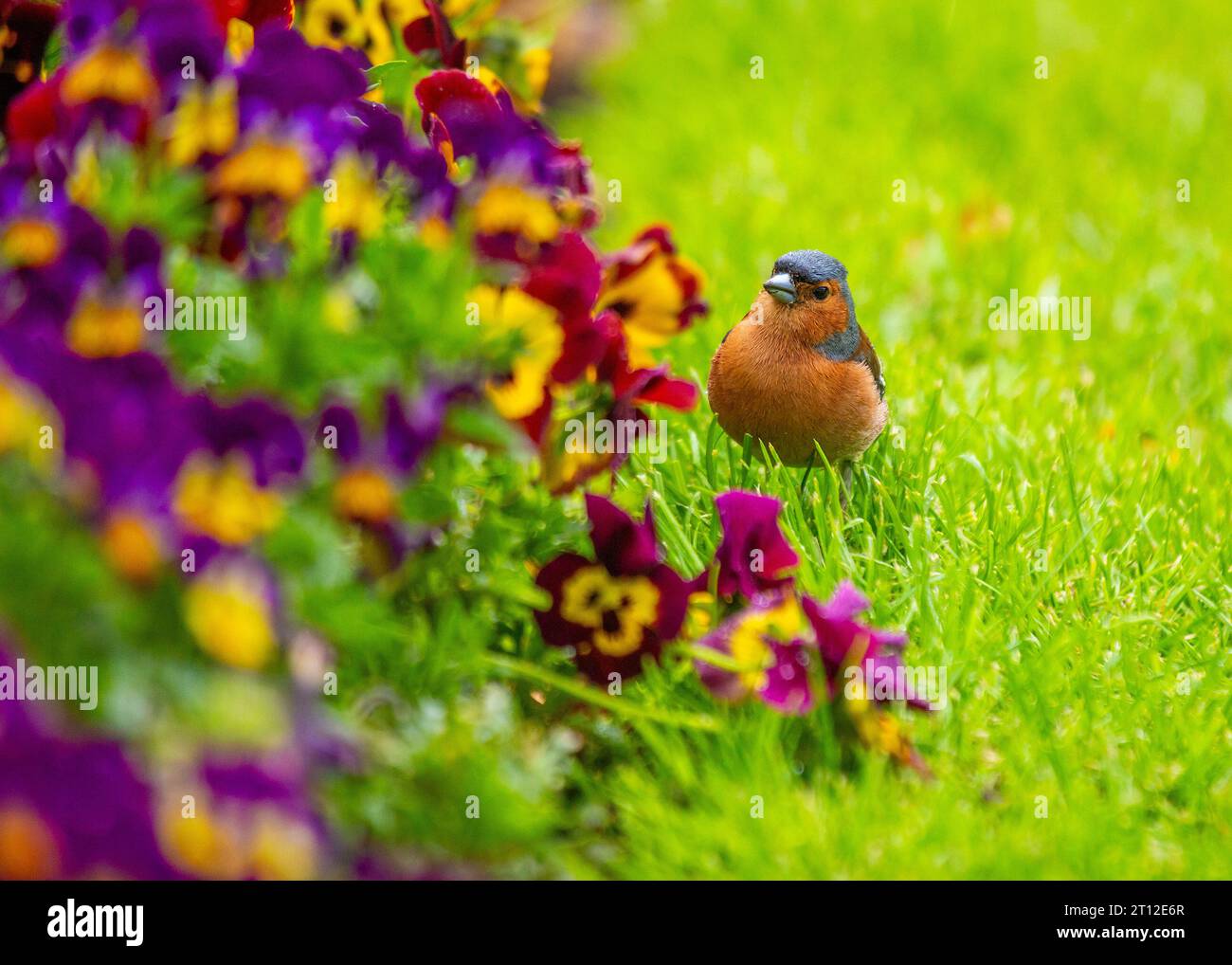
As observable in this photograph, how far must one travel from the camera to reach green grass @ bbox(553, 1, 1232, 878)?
2.06 metres

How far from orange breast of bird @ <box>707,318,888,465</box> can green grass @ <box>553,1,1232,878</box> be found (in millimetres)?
90

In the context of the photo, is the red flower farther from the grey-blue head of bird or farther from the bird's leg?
the grey-blue head of bird

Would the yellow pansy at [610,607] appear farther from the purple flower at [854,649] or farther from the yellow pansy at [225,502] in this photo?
the yellow pansy at [225,502]

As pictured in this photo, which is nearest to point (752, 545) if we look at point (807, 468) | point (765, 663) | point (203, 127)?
point (765, 663)

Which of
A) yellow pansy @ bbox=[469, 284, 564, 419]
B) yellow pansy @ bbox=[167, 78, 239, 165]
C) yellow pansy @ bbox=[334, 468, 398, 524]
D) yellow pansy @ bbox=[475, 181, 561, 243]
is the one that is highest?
yellow pansy @ bbox=[167, 78, 239, 165]

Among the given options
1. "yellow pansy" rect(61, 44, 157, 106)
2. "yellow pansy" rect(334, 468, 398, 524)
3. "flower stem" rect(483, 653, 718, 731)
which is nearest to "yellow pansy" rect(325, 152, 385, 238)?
"yellow pansy" rect(61, 44, 157, 106)

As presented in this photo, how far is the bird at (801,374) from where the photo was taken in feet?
9.07

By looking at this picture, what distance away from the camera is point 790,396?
2758 mm

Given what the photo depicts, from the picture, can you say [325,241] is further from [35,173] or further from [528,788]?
[528,788]

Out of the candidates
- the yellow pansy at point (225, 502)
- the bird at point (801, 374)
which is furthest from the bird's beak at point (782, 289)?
the yellow pansy at point (225, 502)

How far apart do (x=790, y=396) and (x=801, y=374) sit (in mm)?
56

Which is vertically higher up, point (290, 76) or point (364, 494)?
point (290, 76)

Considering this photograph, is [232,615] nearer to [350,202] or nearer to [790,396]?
[350,202]
